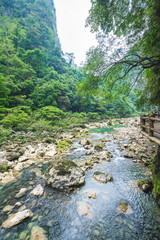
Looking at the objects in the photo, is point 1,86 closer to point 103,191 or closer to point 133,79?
point 133,79

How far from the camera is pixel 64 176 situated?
3.79 meters

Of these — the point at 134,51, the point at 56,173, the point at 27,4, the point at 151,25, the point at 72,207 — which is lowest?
the point at 72,207

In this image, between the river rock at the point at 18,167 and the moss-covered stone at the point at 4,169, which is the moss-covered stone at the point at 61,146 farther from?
the moss-covered stone at the point at 4,169

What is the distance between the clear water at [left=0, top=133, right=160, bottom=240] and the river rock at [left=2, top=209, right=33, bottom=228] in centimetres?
9

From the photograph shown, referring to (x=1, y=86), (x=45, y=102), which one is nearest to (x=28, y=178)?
(x=1, y=86)

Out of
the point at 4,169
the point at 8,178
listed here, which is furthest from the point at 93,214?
the point at 4,169

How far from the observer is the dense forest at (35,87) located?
10.4 metres

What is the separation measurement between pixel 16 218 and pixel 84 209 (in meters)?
1.81

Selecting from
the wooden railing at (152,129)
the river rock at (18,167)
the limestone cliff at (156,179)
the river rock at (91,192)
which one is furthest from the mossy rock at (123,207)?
the river rock at (18,167)

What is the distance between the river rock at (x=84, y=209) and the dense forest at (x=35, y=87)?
167 inches

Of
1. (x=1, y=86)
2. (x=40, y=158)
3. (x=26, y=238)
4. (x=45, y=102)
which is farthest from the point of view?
(x=45, y=102)

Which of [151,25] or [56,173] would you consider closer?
[151,25]

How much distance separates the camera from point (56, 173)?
12.8 ft

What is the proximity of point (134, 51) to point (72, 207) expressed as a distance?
6164 millimetres
